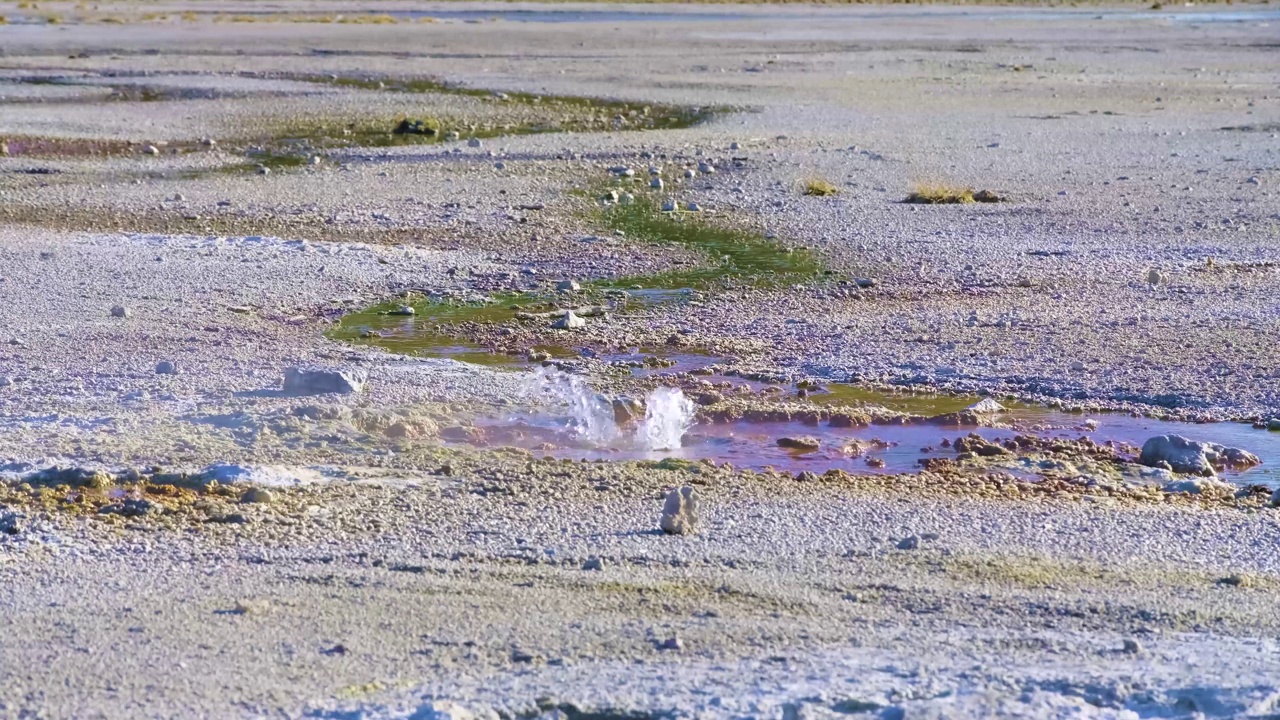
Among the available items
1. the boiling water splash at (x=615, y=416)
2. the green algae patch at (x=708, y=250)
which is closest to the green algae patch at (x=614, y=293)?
the green algae patch at (x=708, y=250)

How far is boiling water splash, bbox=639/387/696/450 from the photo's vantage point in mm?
7196

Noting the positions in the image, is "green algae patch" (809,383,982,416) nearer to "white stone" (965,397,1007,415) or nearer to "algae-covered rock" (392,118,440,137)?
"white stone" (965,397,1007,415)

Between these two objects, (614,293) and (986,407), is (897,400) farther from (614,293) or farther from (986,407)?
(614,293)

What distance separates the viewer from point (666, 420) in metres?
7.31

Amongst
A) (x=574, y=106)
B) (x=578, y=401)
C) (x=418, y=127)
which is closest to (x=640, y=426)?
(x=578, y=401)

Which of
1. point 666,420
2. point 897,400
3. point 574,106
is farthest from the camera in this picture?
point 574,106

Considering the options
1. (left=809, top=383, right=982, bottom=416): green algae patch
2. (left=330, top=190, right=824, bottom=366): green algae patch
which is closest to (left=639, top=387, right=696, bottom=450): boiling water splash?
(left=809, top=383, right=982, bottom=416): green algae patch

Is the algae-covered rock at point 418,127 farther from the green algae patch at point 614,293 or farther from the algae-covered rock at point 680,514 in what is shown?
the algae-covered rock at point 680,514

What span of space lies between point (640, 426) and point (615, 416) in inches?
5.6

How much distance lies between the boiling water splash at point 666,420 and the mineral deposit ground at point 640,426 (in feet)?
0.09

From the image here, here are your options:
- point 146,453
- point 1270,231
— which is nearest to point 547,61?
point 1270,231

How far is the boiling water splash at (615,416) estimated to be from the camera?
7.23m

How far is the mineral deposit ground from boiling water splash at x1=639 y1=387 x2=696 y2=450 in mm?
26

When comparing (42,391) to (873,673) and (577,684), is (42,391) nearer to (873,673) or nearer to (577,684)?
(577,684)
